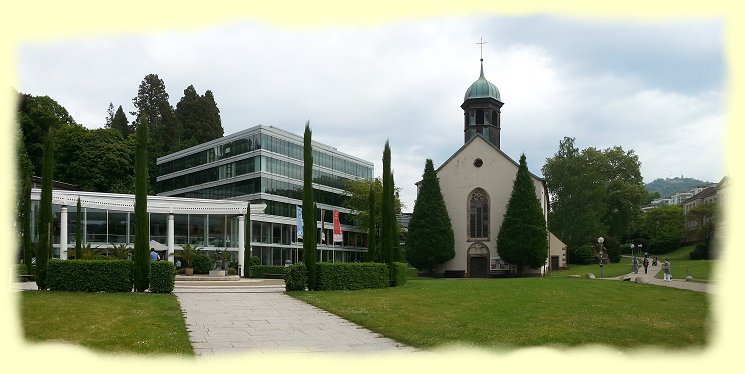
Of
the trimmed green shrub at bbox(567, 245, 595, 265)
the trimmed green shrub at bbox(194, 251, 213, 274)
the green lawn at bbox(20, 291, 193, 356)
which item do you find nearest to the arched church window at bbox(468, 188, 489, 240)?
→ the trimmed green shrub at bbox(567, 245, 595, 265)

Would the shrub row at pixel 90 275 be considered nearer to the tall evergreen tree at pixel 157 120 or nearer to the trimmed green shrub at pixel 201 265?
the trimmed green shrub at pixel 201 265

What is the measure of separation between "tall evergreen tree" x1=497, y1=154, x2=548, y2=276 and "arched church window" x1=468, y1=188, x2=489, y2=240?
2.68 meters

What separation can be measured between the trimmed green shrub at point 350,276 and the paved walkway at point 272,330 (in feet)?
22.3

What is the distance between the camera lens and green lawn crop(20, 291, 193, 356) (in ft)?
35.6

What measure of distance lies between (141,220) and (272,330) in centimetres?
1354

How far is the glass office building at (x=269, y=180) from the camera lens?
231 ft

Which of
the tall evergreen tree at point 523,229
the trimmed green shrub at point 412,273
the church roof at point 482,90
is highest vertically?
the church roof at point 482,90

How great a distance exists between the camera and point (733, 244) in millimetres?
3803

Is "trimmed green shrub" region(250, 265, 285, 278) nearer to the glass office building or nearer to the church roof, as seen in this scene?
the glass office building

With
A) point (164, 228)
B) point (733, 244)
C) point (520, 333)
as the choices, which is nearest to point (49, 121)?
point (164, 228)

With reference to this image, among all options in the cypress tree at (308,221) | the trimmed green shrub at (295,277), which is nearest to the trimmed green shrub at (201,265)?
the cypress tree at (308,221)

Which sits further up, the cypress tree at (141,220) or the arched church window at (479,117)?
the arched church window at (479,117)

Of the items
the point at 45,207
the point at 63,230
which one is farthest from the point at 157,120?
the point at 45,207

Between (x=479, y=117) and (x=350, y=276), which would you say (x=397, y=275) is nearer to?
(x=350, y=276)
